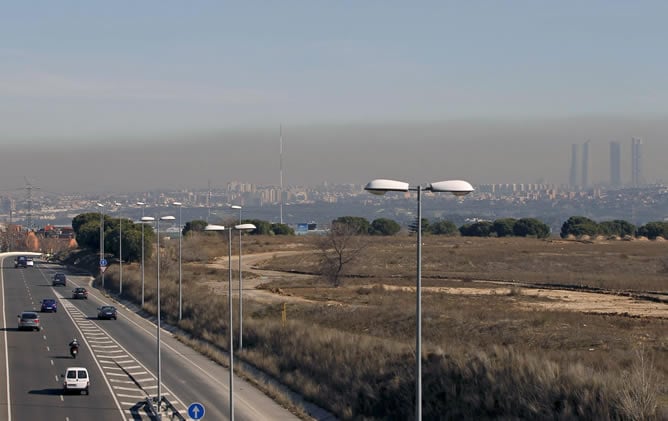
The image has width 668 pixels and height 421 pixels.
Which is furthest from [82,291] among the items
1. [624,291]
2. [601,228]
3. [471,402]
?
[601,228]

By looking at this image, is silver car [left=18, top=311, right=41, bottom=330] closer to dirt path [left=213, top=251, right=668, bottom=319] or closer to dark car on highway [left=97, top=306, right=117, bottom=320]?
dark car on highway [left=97, top=306, right=117, bottom=320]

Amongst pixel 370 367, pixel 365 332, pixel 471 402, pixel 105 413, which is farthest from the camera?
pixel 365 332

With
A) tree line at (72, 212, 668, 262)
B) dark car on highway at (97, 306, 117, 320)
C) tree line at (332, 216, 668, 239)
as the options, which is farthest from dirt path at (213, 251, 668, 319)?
tree line at (332, 216, 668, 239)

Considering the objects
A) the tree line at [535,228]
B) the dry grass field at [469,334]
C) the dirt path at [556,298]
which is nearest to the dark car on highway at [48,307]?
the dry grass field at [469,334]

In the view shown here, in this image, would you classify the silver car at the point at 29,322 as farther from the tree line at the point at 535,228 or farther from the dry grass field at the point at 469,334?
the tree line at the point at 535,228

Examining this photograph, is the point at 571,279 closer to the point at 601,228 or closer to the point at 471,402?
the point at 471,402

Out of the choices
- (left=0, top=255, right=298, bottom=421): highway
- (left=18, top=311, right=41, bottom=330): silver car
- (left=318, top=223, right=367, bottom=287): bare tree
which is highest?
(left=318, top=223, right=367, bottom=287): bare tree
